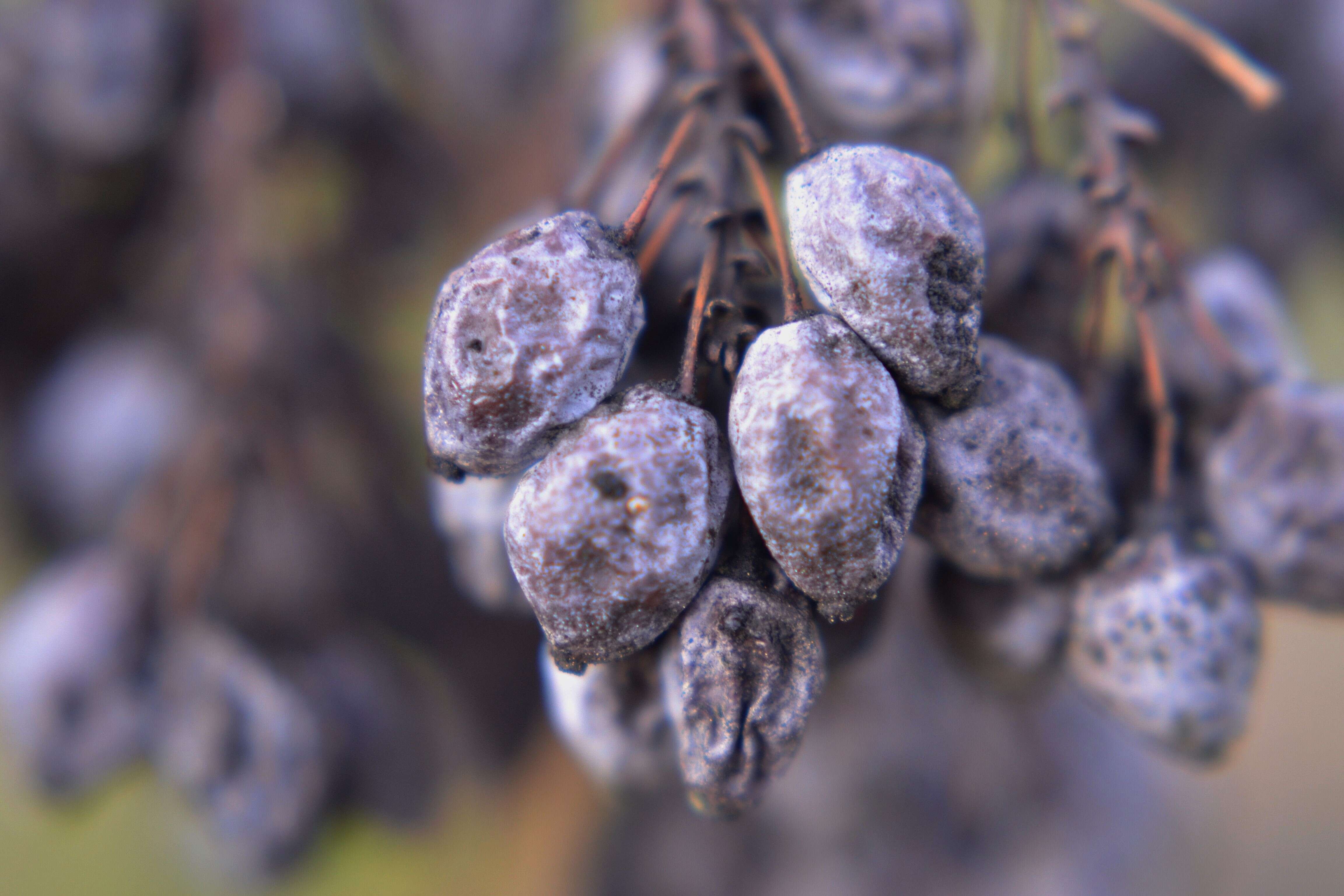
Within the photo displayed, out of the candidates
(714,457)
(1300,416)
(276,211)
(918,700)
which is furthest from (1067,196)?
(276,211)

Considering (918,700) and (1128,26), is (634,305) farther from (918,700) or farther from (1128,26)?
(1128,26)

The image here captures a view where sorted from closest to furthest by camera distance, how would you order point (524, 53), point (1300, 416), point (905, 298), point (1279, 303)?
point (905, 298)
point (1300, 416)
point (1279, 303)
point (524, 53)

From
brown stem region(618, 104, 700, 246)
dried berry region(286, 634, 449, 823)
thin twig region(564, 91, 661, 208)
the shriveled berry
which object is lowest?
dried berry region(286, 634, 449, 823)

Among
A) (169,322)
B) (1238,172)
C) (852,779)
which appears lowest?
(852,779)

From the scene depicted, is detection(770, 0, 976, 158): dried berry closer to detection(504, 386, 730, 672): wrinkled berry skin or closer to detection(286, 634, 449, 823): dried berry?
detection(504, 386, 730, 672): wrinkled berry skin

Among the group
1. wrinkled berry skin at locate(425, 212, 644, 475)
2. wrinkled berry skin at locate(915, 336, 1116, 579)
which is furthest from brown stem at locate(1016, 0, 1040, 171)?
wrinkled berry skin at locate(425, 212, 644, 475)

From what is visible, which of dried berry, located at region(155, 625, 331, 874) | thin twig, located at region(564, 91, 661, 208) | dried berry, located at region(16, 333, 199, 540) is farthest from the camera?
dried berry, located at region(16, 333, 199, 540)

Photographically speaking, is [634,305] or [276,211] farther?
[276,211]

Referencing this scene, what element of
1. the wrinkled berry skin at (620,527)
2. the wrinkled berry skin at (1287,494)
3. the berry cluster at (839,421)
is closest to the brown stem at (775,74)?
the berry cluster at (839,421)
